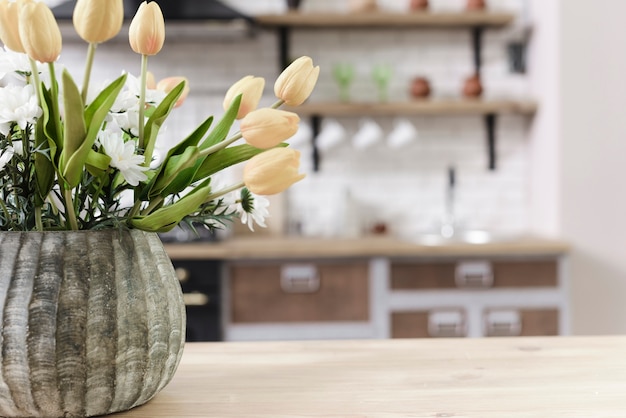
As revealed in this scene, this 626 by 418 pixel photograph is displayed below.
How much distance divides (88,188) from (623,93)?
9.52 ft

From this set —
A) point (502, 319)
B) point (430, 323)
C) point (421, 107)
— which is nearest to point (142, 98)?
point (430, 323)

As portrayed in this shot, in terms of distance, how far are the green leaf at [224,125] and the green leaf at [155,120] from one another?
0.06 m

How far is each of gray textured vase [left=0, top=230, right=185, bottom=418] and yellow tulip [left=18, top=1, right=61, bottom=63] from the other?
20 centimetres

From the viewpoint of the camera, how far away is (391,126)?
3.60m

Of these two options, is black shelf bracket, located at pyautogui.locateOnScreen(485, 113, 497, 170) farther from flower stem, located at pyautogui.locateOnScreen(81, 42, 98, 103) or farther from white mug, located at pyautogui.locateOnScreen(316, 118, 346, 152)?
flower stem, located at pyautogui.locateOnScreen(81, 42, 98, 103)

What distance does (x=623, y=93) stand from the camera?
3176 mm

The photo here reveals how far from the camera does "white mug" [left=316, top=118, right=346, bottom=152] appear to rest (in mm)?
3424

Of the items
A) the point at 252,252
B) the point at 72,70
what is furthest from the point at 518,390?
the point at 72,70

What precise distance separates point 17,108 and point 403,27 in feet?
9.94

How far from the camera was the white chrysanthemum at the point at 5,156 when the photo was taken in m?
0.76

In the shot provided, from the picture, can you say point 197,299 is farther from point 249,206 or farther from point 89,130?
point 89,130

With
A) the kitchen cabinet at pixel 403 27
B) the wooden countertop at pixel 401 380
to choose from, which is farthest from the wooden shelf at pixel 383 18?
the wooden countertop at pixel 401 380

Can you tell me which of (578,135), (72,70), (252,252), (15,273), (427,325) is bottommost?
(427,325)

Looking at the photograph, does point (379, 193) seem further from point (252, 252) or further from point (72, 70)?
point (72, 70)
